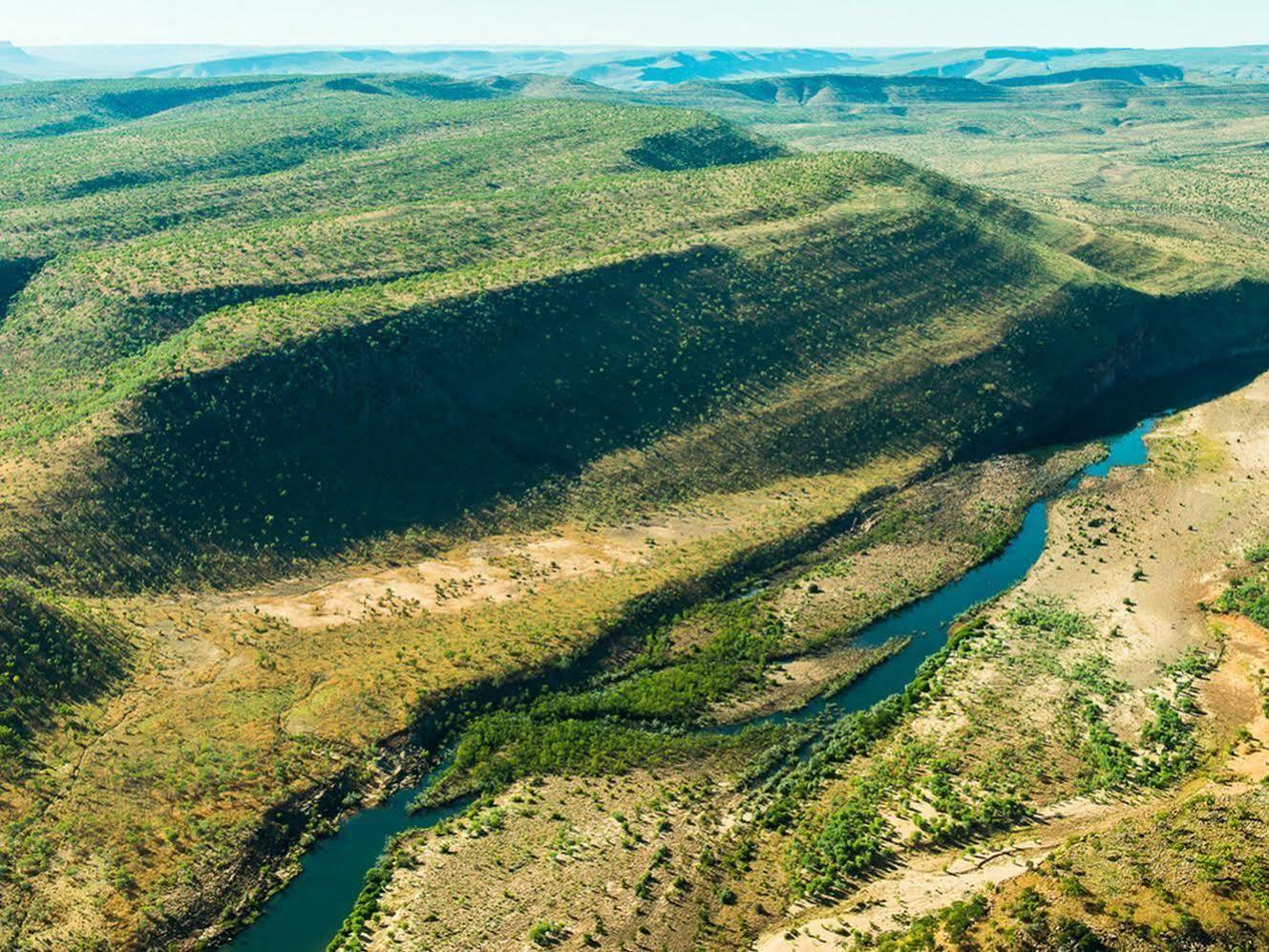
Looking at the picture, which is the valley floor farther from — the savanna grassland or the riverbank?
the savanna grassland

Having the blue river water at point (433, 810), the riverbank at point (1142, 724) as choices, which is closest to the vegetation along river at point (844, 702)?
the blue river water at point (433, 810)

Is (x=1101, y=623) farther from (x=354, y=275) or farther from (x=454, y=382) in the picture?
(x=354, y=275)

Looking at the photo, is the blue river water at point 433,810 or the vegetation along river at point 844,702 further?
the vegetation along river at point 844,702

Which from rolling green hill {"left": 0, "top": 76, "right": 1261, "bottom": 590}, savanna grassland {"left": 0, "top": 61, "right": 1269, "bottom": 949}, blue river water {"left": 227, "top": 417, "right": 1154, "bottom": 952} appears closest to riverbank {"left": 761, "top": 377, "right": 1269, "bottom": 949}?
savanna grassland {"left": 0, "top": 61, "right": 1269, "bottom": 949}

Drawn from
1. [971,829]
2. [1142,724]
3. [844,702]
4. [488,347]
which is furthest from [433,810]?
[488,347]

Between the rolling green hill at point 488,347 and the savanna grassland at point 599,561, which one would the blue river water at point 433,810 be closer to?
the savanna grassland at point 599,561
